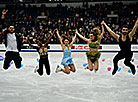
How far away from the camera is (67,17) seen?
2614 cm

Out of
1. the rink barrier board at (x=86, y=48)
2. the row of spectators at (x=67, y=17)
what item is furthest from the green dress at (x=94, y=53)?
the row of spectators at (x=67, y=17)

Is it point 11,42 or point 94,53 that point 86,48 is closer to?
point 94,53

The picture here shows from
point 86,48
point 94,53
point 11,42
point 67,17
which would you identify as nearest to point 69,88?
point 94,53

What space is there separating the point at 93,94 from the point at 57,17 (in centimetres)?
2002

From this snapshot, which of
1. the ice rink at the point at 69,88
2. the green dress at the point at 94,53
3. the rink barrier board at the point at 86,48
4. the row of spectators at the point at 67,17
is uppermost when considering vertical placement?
the row of spectators at the point at 67,17

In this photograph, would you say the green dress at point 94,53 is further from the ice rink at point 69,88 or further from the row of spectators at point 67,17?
the row of spectators at point 67,17

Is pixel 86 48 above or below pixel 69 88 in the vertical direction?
above

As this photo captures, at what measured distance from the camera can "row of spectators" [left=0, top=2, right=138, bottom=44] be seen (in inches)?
880

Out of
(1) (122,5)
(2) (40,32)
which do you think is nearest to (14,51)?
(2) (40,32)

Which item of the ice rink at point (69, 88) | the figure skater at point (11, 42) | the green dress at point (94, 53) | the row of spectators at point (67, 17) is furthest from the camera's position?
the row of spectators at point (67, 17)

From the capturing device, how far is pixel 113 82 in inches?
312

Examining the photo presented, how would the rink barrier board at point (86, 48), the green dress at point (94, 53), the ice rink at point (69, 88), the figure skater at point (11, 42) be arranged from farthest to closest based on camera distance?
the rink barrier board at point (86, 48), the green dress at point (94, 53), the figure skater at point (11, 42), the ice rink at point (69, 88)

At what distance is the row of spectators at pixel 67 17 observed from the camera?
2236 centimetres

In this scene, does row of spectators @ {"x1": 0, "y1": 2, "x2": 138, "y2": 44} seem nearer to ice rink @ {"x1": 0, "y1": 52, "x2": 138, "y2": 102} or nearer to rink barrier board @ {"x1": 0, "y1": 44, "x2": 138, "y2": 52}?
rink barrier board @ {"x1": 0, "y1": 44, "x2": 138, "y2": 52}
